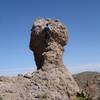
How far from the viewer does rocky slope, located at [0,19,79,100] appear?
62.5ft

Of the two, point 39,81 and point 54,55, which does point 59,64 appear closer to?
point 54,55

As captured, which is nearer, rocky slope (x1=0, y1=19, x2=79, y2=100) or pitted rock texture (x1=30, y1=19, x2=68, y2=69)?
rocky slope (x1=0, y1=19, x2=79, y2=100)

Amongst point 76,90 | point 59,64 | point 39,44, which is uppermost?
point 39,44

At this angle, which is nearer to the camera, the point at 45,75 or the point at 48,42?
the point at 45,75

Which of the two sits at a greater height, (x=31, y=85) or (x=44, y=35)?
(x=44, y=35)

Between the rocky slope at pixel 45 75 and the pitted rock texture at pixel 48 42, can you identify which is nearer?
the rocky slope at pixel 45 75

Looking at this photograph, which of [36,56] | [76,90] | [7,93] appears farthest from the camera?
[36,56]

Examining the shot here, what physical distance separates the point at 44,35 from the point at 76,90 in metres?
3.92

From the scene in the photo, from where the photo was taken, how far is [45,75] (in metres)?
19.9

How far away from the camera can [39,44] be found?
21422mm

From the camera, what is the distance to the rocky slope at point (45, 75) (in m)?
19.0

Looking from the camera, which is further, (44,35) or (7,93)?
(44,35)

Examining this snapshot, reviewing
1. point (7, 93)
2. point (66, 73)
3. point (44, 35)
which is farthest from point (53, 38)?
point (7, 93)

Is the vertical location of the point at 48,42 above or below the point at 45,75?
above
